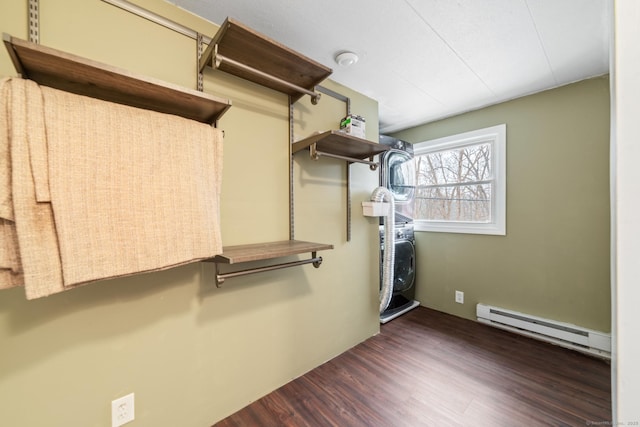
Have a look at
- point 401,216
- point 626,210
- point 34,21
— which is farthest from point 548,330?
point 34,21

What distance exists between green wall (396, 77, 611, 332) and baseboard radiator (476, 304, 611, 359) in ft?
0.21

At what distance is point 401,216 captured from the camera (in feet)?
9.08

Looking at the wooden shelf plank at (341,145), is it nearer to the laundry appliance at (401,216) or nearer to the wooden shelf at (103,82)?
the wooden shelf at (103,82)

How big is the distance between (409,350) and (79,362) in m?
1.99

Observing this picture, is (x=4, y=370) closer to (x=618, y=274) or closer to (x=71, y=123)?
(x=71, y=123)

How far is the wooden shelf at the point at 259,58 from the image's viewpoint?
1158mm

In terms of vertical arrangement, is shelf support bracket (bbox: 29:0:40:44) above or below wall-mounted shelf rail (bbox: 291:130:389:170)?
above

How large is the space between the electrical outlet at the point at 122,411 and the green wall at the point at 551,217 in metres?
2.70

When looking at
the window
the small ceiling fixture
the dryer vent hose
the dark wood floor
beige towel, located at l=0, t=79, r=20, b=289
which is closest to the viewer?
beige towel, located at l=0, t=79, r=20, b=289

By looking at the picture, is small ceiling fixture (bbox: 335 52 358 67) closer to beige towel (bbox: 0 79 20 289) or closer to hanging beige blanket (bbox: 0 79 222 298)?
hanging beige blanket (bbox: 0 79 222 298)

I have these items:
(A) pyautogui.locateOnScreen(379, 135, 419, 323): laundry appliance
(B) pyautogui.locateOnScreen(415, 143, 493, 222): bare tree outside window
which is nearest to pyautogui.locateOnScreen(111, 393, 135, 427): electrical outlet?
(A) pyautogui.locateOnScreen(379, 135, 419, 323): laundry appliance

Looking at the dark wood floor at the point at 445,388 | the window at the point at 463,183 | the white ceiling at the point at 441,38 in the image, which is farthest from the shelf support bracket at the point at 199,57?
the window at the point at 463,183

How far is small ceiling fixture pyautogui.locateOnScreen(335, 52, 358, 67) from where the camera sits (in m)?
1.59

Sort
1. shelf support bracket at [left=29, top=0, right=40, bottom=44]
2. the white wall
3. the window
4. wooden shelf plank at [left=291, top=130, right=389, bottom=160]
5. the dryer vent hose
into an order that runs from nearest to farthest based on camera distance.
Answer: the white wall
shelf support bracket at [left=29, top=0, right=40, bottom=44]
wooden shelf plank at [left=291, top=130, right=389, bottom=160]
the dryer vent hose
the window
